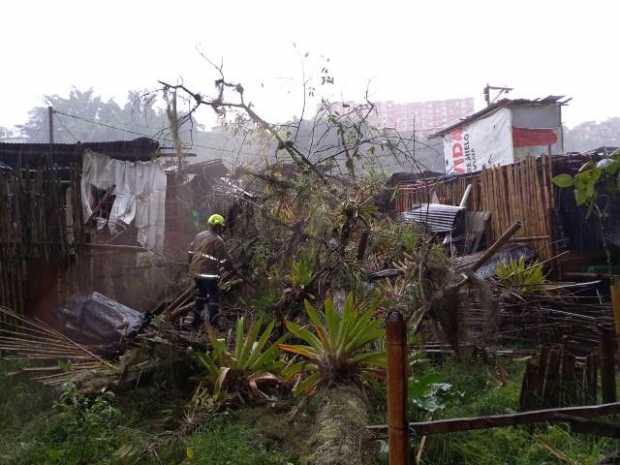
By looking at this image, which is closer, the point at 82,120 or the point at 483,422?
the point at 483,422

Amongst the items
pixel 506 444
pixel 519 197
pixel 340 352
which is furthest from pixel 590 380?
pixel 519 197

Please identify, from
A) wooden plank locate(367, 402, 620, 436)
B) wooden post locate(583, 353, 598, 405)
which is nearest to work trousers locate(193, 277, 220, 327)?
wooden post locate(583, 353, 598, 405)

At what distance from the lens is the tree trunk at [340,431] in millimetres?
3072

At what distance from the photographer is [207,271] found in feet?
22.6

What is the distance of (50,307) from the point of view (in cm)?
677

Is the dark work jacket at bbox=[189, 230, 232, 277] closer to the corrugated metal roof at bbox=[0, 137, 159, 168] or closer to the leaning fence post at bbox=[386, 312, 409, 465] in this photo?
the corrugated metal roof at bbox=[0, 137, 159, 168]

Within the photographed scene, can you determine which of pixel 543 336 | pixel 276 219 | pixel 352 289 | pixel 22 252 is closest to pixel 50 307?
pixel 22 252

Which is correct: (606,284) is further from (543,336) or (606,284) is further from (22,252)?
(22,252)

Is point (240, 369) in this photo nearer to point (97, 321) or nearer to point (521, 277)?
point (97, 321)

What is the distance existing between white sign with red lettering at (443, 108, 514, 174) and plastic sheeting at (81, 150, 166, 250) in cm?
942

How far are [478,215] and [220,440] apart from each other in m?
7.87

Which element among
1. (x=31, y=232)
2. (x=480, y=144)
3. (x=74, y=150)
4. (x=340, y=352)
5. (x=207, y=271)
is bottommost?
(x=340, y=352)

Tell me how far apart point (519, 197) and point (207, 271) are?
5.85m

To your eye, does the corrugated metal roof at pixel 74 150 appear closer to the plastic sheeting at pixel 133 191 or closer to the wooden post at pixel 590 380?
the plastic sheeting at pixel 133 191
